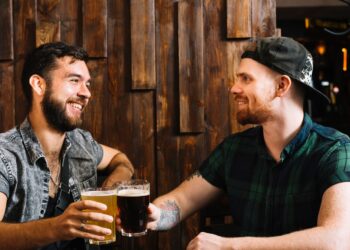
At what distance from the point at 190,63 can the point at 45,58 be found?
920mm

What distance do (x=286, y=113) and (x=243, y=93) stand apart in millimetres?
224

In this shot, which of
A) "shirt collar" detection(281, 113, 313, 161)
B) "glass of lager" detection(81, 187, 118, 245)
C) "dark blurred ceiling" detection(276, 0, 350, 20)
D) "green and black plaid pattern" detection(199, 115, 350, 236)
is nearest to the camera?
"glass of lager" detection(81, 187, 118, 245)

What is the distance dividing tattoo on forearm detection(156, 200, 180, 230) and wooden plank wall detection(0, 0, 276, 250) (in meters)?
0.71

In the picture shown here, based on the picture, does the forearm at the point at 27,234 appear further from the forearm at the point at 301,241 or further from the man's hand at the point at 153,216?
the forearm at the point at 301,241

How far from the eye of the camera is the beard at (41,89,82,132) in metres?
2.35

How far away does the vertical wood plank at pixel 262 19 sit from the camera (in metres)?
2.86

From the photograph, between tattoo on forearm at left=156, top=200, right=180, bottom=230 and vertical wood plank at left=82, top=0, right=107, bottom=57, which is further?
vertical wood plank at left=82, top=0, right=107, bottom=57

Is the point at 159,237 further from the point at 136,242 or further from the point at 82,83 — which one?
the point at 82,83

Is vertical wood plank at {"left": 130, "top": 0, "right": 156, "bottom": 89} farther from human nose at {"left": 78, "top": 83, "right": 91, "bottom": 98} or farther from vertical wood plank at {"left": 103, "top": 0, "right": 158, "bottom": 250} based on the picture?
human nose at {"left": 78, "top": 83, "right": 91, "bottom": 98}

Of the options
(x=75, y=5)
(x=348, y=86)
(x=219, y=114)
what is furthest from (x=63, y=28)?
→ (x=348, y=86)

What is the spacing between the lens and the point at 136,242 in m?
2.94

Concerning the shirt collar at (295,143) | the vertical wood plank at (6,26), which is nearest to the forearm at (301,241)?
the shirt collar at (295,143)

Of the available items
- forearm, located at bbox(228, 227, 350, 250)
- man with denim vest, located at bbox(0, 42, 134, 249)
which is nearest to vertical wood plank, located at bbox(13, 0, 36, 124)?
man with denim vest, located at bbox(0, 42, 134, 249)

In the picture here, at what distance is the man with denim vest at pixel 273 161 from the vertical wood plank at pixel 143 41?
83 cm
